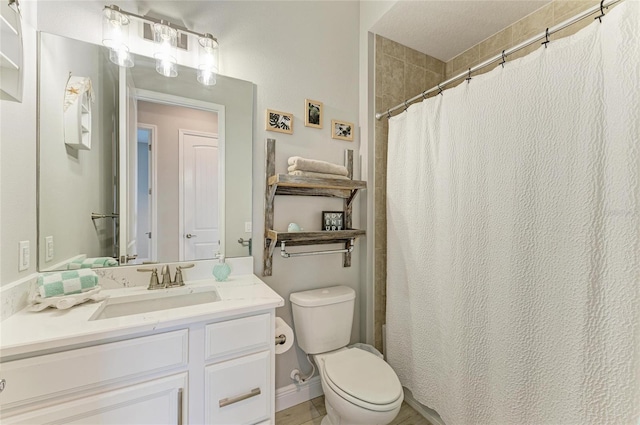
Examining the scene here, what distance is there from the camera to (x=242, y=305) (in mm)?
1084

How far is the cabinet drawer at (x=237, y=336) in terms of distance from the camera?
1.02 m

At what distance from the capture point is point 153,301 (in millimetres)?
1230

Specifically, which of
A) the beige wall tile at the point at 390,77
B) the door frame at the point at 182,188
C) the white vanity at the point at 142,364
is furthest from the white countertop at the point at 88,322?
the beige wall tile at the point at 390,77

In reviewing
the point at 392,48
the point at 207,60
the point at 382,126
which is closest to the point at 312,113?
the point at 382,126

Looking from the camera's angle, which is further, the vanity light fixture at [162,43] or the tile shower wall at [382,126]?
the tile shower wall at [382,126]

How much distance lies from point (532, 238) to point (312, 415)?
1.57 m

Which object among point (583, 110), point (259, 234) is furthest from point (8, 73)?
point (583, 110)

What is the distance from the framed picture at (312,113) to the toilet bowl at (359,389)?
1449 millimetres

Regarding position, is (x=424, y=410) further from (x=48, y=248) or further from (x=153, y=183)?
(x=48, y=248)

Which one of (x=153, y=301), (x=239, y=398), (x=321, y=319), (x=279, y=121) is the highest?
(x=279, y=121)

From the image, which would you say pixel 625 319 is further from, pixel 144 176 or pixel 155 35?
pixel 155 35

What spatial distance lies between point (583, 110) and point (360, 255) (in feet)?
4.57

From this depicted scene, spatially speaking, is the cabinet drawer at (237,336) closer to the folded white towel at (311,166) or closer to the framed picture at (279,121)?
the folded white towel at (311,166)

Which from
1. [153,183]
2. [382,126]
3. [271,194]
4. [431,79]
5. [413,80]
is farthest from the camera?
[431,79]
